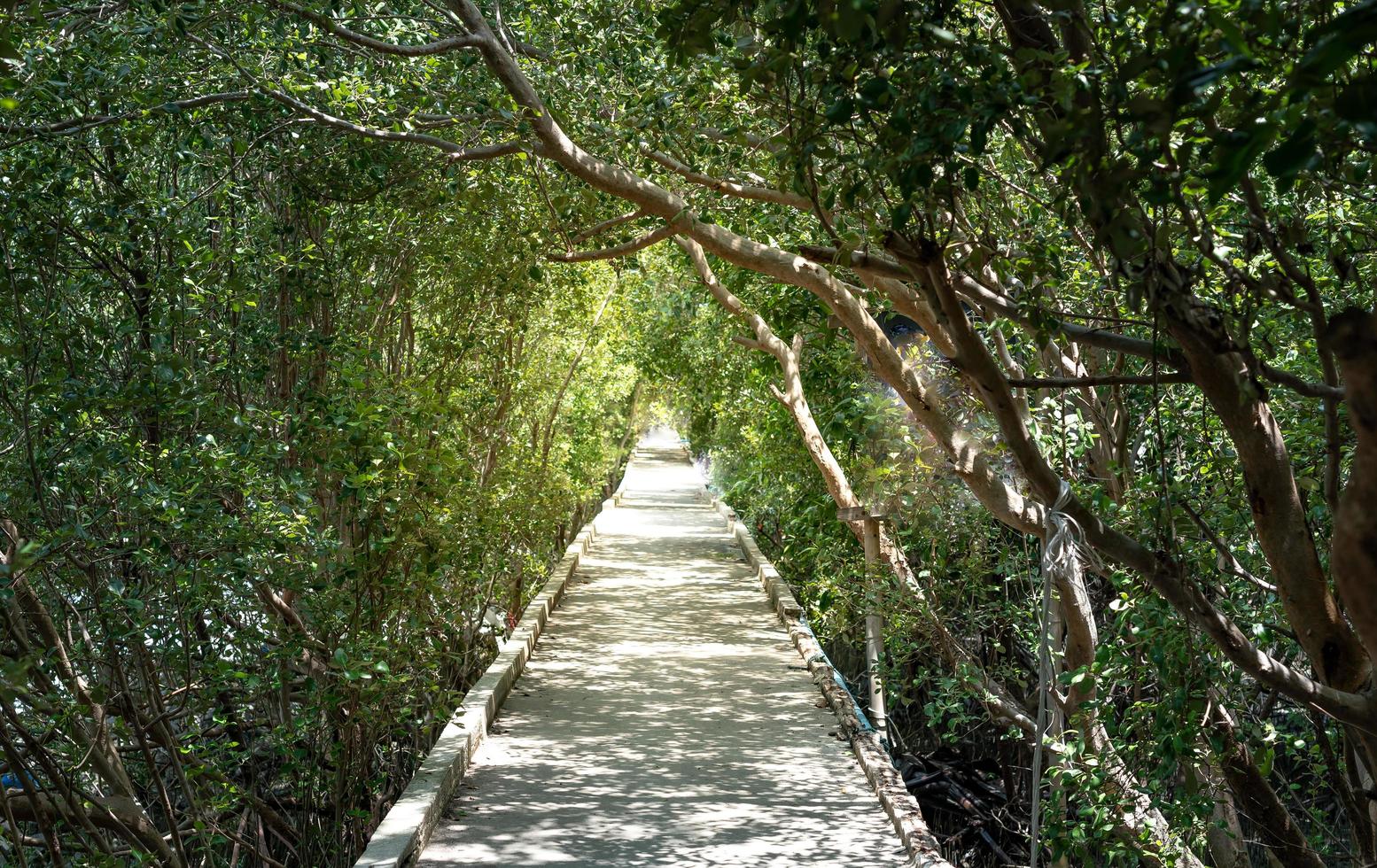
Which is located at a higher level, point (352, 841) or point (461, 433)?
point (461, 433)

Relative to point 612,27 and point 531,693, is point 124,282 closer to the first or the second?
point 612,27

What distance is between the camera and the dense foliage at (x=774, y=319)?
4.01 m

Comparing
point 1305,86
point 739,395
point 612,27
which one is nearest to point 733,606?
point 739,395

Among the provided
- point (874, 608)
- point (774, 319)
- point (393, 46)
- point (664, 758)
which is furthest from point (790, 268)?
point (874, 608)

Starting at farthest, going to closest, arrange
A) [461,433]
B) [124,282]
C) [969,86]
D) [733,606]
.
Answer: [733,606] < [461,433] < [124,282] < [969,86]

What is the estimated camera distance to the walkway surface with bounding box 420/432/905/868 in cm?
766

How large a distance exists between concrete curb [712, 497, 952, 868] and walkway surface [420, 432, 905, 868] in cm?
11

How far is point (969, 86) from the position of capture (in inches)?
157

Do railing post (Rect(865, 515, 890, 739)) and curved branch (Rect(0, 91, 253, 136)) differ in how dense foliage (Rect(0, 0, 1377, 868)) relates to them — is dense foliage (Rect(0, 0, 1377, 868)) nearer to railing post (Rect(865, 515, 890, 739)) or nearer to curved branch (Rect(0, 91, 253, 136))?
curved branch (Rect(0, 91, 253, 136))

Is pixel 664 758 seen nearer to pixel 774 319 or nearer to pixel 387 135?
pixel 774 319

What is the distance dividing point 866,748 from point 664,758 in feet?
5.13

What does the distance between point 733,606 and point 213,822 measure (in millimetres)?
10318

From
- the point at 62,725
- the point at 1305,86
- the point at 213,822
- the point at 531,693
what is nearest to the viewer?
the point at 1305,86

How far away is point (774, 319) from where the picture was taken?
12.3 m
